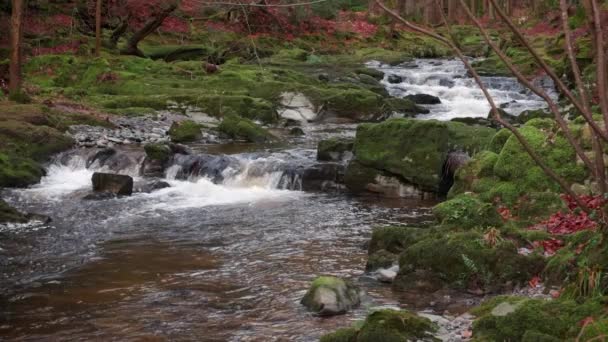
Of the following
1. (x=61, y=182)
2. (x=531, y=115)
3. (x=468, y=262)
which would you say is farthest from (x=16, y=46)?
(x=468, y=262)

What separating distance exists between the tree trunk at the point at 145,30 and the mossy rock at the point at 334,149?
1249 cm

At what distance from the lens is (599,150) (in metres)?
3.57

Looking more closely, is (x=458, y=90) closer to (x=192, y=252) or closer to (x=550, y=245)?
(x=192, y=252)

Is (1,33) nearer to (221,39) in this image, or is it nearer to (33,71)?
(33,71)

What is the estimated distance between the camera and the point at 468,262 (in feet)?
24.0

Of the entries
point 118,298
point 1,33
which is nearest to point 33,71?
point 1,33

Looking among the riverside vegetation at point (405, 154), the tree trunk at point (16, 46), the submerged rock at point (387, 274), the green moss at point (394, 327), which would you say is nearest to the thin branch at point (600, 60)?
the riverside vegetation at point (405, 154)

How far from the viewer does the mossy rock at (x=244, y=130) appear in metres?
18.2

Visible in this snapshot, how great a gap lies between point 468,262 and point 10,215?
712 centimetres

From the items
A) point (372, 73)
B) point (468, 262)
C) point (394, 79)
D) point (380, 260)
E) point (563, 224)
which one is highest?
point (372, 73)

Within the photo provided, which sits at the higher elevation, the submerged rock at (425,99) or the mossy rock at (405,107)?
the submerged rock at (425,99)

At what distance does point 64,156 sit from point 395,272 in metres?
10.2

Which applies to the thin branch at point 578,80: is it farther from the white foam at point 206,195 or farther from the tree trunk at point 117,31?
the tree trunk at point 117,31

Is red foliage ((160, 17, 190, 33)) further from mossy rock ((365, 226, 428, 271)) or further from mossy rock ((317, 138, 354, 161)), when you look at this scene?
mossy rock ((365, 226, 428, 271))
